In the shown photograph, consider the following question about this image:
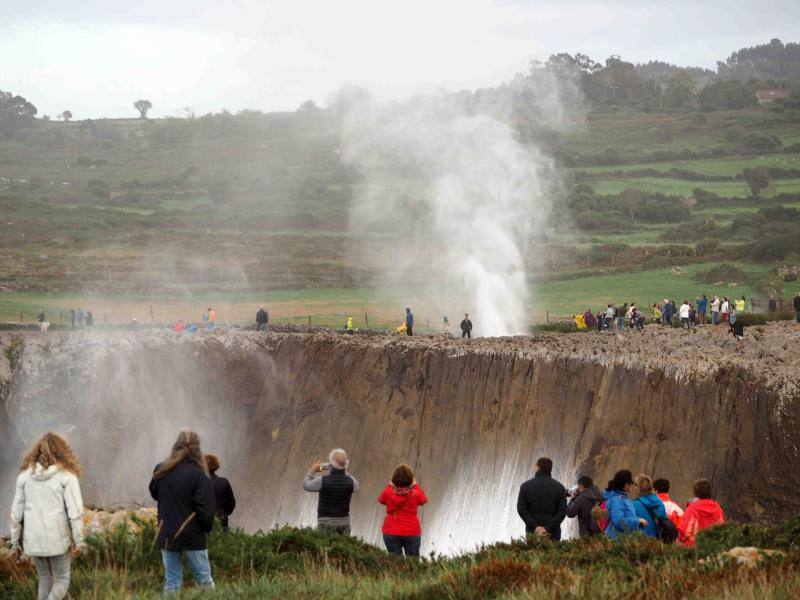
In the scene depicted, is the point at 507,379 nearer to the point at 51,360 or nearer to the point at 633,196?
the point at 51,360

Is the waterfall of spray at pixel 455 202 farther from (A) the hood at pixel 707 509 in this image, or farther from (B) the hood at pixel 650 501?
(B) the hood at pixel 650 501

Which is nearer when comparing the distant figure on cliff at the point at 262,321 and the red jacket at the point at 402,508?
the red jacket at the point at 402,508

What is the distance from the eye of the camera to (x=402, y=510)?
47.3ft

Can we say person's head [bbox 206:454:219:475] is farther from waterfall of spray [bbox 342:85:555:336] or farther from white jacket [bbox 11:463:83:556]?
waterfall of spray [bbox 342:85:555:336]

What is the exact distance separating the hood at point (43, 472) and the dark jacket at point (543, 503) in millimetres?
5778

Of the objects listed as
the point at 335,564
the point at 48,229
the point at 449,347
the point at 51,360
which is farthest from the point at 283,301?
the point at 335,564

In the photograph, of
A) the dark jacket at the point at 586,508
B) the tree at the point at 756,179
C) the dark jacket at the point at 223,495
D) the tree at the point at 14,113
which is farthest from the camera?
the tree at the point at 14,113

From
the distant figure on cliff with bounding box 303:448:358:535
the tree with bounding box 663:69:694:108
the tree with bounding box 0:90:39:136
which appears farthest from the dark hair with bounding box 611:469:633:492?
the tree with bounding box 0:90:39:136

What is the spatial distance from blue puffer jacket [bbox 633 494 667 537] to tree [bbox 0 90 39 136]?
174 m

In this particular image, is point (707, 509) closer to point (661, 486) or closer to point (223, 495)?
point (661, 486)

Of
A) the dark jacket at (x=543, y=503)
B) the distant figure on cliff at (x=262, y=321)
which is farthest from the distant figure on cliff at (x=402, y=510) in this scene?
the distant figure on cliff at (x=262, y=321)

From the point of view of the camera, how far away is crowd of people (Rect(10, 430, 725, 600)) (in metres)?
10.6

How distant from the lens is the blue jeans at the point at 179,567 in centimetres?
1143

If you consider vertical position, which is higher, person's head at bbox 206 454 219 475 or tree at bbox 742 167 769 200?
tree at bbox 742 167 769 200
